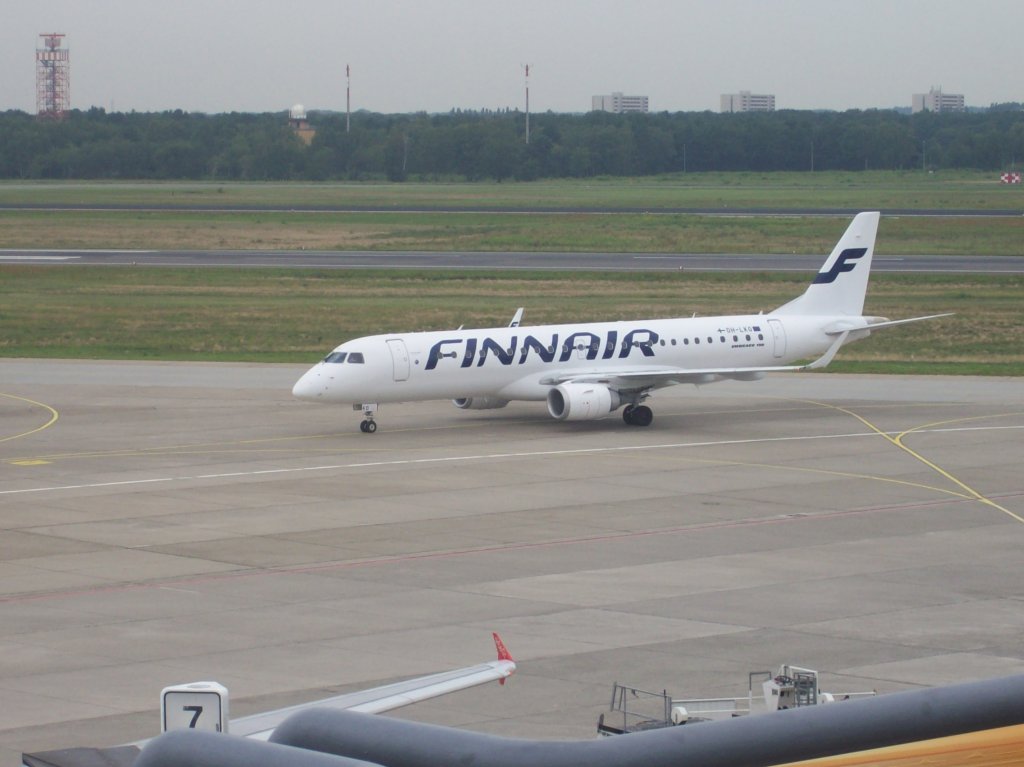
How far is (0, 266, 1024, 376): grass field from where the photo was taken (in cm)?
6819

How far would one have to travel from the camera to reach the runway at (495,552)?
21328 mm

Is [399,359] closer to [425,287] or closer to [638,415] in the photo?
[638,415]

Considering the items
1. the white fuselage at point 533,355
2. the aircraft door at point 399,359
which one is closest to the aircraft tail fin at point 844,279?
the white fuselage at point 533,355

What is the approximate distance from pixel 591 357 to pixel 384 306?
33651 mm

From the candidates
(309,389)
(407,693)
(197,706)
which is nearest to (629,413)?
(309,389)

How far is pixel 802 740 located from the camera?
13.1ft

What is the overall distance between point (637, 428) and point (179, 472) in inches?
611

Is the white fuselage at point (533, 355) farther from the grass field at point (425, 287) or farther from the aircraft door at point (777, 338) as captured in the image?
the grass field at point (425, 287)

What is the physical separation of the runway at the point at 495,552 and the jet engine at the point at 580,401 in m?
1.01

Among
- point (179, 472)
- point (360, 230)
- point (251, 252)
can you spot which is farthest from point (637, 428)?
point (360, 230)

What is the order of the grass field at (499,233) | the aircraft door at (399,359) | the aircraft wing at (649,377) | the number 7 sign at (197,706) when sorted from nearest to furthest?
the number 7 sign at (197,706)
the aircraft door at (399,359)
the aircraft wing at (649,377)
the grass field at (499,233)

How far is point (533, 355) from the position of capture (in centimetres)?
4703

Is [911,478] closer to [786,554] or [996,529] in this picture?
[996,529]

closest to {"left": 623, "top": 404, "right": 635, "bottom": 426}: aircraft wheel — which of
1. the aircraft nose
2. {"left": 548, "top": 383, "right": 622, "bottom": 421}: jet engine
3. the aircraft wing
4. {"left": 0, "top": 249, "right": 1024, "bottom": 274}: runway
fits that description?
the aircraft wing
